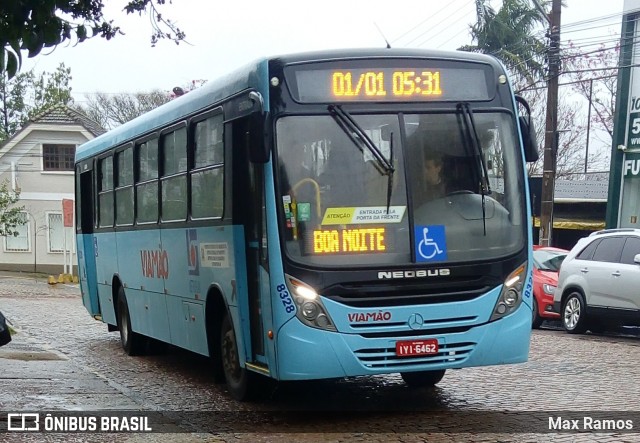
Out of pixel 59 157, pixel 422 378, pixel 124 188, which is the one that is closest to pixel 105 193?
pixel 124 188

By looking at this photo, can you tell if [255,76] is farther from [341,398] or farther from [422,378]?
[422,378]

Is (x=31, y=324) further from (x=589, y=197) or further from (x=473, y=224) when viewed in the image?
(x=589, y=197)

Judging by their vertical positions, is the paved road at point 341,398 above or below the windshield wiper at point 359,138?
below

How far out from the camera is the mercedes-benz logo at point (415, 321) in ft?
28.0

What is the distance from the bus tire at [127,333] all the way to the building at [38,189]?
3241 centimetres

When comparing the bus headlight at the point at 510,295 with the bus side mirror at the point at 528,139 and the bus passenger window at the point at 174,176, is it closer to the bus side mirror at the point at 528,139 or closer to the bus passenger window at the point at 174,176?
the bus side mirror at the point at 528,139

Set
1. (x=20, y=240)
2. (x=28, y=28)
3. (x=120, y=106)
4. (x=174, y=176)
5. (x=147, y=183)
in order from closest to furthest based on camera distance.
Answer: (x=28, y=28)
(x=174, y=176)
(x=147, y=183)
(x=20, y=240)
(x=120, y=106)

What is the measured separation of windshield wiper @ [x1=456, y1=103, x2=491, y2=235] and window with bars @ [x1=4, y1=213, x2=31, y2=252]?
4028 centimetres

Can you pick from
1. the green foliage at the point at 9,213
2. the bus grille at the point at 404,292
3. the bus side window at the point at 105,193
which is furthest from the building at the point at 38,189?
the bus grille at the point at 404,292

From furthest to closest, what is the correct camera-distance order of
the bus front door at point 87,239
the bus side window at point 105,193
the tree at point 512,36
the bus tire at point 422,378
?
the tree at point 512,36, the bus front door at point 87,239, the bus side window at point 105,193, the bus tire at point 422,378

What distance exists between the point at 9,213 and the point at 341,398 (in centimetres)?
3670

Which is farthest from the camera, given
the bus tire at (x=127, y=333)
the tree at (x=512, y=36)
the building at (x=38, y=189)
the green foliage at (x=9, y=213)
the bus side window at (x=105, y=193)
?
the building at (x=38, y=189)

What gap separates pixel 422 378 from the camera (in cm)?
1066

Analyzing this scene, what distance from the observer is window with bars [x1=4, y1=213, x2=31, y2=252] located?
46.7 meters
